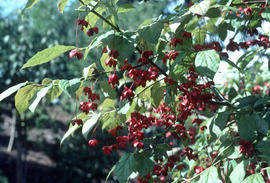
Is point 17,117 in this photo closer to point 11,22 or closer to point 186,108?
point 11,22

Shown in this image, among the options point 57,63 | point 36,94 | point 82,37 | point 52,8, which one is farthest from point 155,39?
point 52,8

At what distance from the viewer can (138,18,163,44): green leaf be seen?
119 centimetres

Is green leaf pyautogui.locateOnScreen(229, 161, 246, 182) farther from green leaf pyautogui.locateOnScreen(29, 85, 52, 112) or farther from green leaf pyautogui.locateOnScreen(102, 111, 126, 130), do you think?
green leaf pyautogui.locateOnScreen(29, 85, 52, 112)

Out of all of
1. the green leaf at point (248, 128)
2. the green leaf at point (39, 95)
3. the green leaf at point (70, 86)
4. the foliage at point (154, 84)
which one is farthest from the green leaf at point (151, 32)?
the green leaf at point (248, 128)

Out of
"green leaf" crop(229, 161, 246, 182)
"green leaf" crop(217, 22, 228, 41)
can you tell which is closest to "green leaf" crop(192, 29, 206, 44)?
"green leaf" crop(217, 22, 228, 41)

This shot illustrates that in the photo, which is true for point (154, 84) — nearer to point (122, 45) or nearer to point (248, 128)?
point (122, 45)

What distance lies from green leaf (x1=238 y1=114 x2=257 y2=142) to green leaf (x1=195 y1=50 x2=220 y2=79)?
403 millimetres

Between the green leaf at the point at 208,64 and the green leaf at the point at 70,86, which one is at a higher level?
the green leaf at the point at 208,64

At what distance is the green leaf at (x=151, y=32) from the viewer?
1.19 m

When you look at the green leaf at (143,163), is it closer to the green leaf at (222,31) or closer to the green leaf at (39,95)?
the green leaf at (39,95)

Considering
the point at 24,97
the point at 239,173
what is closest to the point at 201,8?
the point at 239,173

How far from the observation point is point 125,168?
1305mm

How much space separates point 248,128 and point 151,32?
0.64 metres

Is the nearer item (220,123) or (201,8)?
(201,8)
